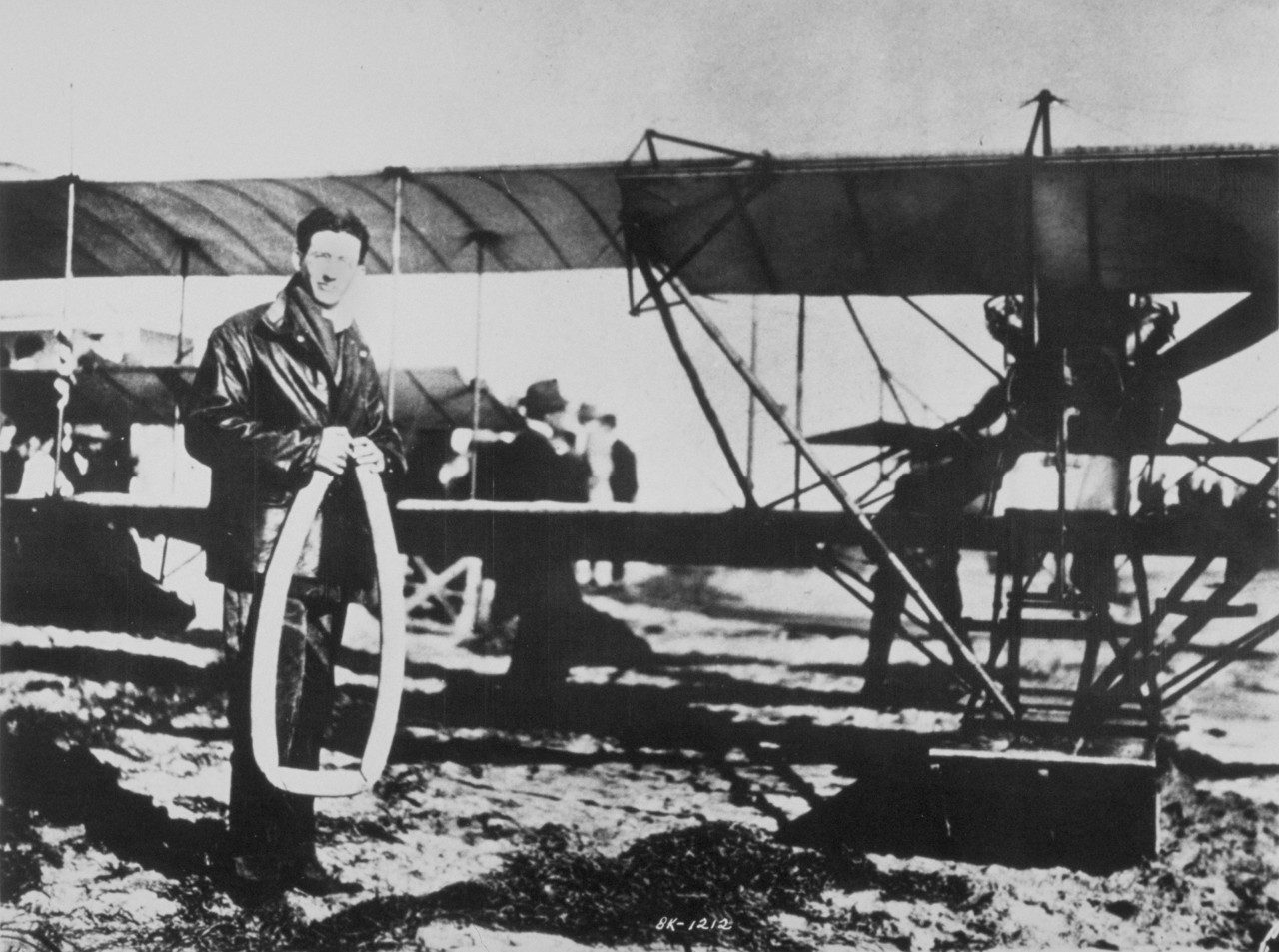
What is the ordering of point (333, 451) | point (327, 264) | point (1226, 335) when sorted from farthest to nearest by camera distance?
point (1226, 335) → point (327, 264) → point (333, 451)

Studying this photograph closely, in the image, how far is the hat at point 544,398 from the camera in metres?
6.54

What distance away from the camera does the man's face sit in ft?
11.0

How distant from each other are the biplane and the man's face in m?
0.78

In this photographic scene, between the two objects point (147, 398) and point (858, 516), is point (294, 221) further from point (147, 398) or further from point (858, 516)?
point (147, 398)

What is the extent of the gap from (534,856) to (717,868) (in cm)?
69

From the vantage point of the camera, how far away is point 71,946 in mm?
3258

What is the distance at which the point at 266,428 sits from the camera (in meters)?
3.21

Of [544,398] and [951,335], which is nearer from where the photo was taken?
[951,335]

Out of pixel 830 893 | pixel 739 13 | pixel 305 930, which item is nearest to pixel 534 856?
pixel 305 930

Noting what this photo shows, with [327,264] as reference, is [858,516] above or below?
below

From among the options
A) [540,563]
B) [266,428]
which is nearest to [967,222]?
[540,563]

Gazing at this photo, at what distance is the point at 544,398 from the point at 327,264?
327cm

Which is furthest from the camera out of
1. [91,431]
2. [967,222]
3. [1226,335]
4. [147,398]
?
[91,431]

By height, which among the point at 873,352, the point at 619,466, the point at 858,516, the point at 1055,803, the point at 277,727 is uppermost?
the point at 873,352
